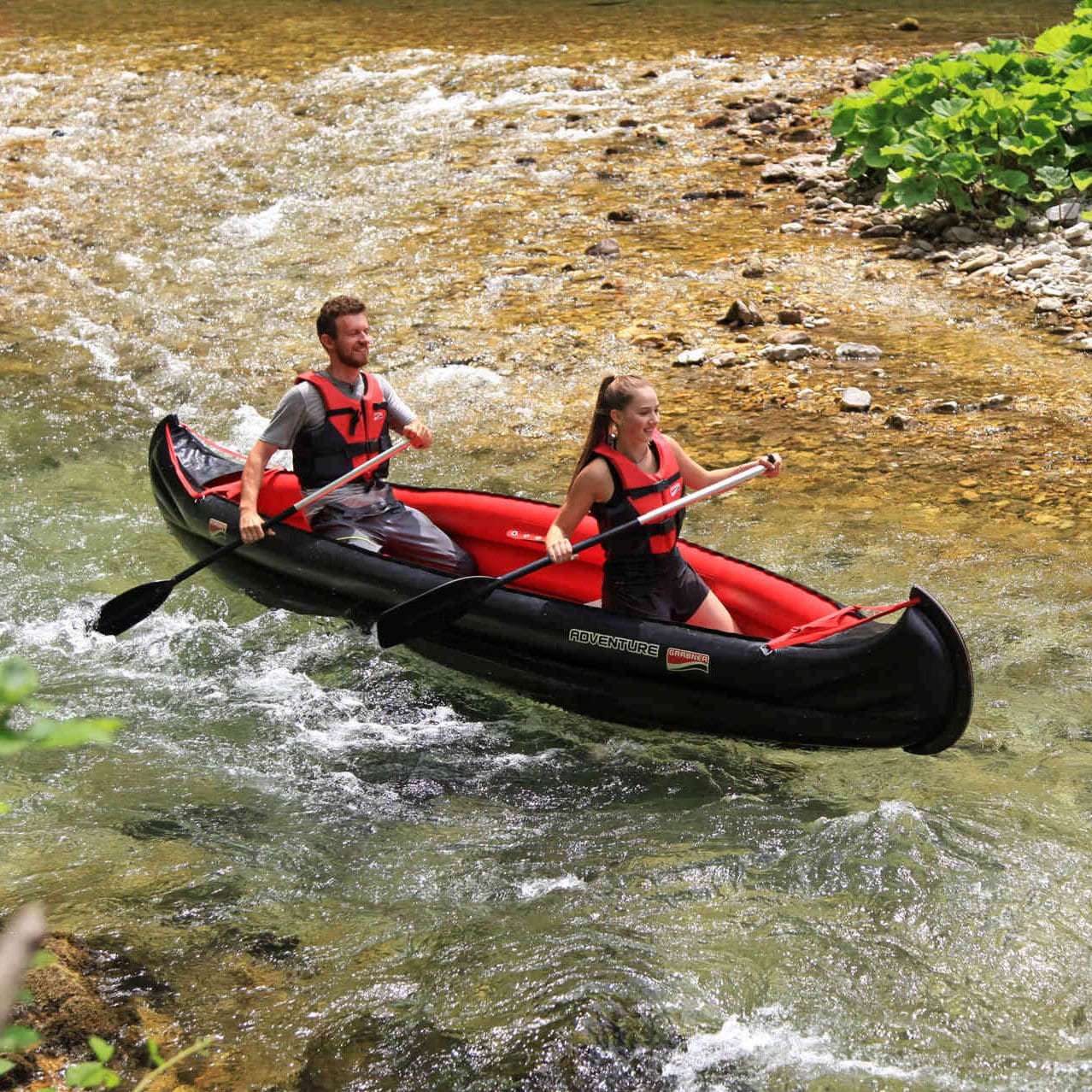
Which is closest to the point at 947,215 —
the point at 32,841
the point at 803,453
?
the point at 803,453

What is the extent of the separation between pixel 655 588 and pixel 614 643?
0.28 metres

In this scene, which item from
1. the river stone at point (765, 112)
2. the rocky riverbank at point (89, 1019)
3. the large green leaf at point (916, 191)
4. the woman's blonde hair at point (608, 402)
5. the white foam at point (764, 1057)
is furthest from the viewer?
the river stone at point (765, 112)

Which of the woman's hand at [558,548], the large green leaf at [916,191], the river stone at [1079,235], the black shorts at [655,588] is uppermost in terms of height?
the large green leaf at [916,191]

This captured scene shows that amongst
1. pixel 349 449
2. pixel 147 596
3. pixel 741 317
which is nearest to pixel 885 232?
pixel 741 317

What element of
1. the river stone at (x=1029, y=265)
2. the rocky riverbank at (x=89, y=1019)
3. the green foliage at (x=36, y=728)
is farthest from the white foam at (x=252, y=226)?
the green foliage at (x=36, y=728)

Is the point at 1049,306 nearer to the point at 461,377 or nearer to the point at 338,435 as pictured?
the point at 461,377

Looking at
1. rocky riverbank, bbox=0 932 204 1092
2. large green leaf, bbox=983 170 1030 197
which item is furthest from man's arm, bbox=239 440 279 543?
large green leaf, bbox=983 170 1030 197

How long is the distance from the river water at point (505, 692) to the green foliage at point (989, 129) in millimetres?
671

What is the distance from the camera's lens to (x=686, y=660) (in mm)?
4438

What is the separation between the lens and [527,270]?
902cm

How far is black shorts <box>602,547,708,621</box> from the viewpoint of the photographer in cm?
471

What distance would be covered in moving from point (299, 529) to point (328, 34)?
1066 centimetres

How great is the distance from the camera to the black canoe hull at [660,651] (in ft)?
13.4

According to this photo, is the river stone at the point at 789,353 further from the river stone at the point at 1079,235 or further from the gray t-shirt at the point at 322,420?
the gray t-shirt at the point at 322,420
